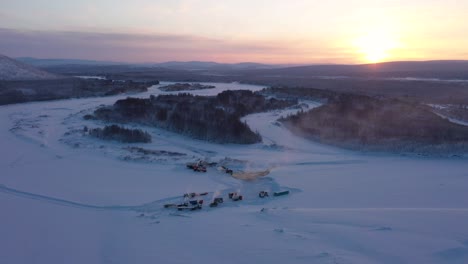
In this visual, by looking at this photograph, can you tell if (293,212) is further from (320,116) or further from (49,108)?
(49,108)

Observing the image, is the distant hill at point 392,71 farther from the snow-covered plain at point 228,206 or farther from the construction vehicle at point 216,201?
the construction vehicle at point 216,201

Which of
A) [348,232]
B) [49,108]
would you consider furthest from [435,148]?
[49,108]

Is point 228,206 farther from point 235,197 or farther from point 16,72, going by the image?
point 16,72

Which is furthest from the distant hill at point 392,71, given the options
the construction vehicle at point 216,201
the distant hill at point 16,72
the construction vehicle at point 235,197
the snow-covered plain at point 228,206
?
the construction vehicle at point 216,201

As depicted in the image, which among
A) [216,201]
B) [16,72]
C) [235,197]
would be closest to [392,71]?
[16,72]

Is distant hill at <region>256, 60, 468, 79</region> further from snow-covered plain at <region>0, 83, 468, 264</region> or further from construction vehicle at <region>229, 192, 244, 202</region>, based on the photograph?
construction vehicle at <region>229, 192, 244, 202</region>
